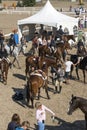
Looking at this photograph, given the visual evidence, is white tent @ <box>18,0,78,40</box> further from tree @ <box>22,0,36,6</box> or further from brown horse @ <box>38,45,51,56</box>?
tree @ <box>22,0,36,6</box>

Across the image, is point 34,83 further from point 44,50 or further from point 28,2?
point 28,2

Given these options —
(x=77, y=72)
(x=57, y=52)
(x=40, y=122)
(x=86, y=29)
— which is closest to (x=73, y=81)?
(x=77, y=72)

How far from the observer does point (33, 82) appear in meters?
15.5

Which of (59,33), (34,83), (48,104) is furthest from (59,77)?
(59,33)

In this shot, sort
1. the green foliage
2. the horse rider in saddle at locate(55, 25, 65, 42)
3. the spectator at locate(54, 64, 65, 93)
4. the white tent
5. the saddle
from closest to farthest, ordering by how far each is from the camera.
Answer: the saddle, the spectator at locate(54, 64, 65, 93), the horse rider in saddle at locate(55, 25, 65, 42), the white tent, the green foliage

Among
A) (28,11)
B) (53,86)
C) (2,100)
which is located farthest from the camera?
(28,11)

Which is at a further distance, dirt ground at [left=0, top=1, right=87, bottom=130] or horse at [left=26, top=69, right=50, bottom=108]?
horse at [left=26, top=69, right=50, bottom=108]

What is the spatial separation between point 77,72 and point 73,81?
2.29 feet

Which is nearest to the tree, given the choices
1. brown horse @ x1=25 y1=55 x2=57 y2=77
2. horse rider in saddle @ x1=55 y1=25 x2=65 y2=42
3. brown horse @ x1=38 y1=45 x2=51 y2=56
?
horse rider in saddle @ x1=55 y1=25 x2=65 y2=42

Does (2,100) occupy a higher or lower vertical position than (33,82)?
lower

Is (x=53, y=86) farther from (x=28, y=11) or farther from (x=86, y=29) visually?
(x=28, y=11)

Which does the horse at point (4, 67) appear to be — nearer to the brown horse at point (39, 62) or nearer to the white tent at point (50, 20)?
the brown horse at point (39, 62)

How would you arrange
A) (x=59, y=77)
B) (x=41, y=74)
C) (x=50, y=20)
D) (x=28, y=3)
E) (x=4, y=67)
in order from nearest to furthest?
(x=41, y=74) < (x=59, y=77) < (x=4, y=67) < (x=50, y=20) < (x=28, y=3)

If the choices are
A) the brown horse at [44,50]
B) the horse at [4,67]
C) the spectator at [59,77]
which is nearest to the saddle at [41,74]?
→ the spectator at [59,77]
